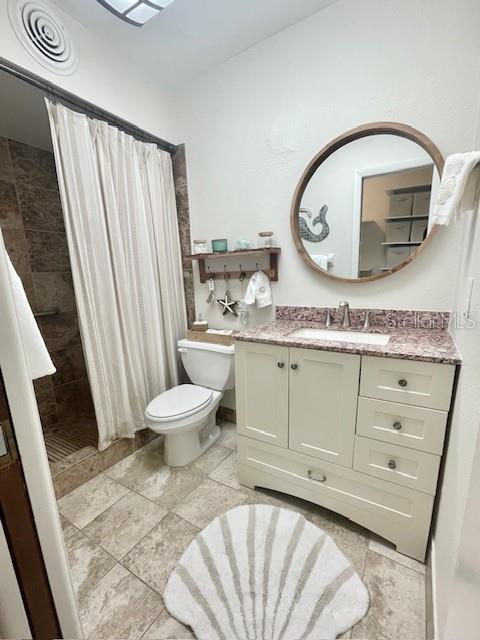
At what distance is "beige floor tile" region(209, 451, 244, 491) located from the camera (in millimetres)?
1604

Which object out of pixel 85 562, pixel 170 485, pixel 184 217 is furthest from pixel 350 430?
pixel 184 217

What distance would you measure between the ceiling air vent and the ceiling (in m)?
0.10

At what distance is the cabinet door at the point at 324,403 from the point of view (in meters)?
1.19

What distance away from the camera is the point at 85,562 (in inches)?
47.0

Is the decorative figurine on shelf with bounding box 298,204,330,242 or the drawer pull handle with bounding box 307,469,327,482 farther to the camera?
the decorative figurine on shelf with bounding box 298,204,330,242

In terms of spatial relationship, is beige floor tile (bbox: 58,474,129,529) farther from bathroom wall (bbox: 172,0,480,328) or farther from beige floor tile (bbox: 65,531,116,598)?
bathroom wall (bbox: 172,0,480,328)

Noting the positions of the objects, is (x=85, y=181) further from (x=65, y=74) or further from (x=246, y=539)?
(x=246, y=539)

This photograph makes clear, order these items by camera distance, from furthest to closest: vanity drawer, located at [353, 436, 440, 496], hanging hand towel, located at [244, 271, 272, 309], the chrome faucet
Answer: hanging hand towel, located at [244, 271, 272, 309] < the chrome faucet < vanity drawer, located at [353, 436, 440, 496]

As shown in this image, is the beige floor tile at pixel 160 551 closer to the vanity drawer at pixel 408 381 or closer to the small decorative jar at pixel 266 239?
the vanity drawer at pixel 408 381

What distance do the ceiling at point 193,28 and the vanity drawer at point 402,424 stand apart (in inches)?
79.8

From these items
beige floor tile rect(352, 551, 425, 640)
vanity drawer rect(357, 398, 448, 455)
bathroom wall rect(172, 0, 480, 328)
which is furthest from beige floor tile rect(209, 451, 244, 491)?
bathroom wall rect(172, 0, 480, 328)

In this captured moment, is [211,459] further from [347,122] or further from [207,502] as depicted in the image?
[347,122]

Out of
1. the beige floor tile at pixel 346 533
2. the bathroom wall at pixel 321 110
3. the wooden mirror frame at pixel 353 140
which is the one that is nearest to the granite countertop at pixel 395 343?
the bathroom wall at pixel 321 110

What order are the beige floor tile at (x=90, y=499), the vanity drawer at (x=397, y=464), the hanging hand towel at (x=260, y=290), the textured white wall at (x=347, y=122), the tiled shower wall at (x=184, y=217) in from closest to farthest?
1. the textured white wall at (x=347, y=122)
2. the vanity drawer at (x=397, y=464)
3. the beige floor tile at (x=90, y=499)
4. the hanging hand towel at (x=260, y=290)
5. the tiled shower wall at (x=184, y=217)
